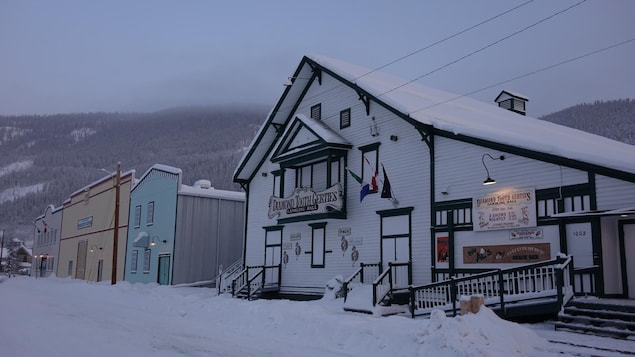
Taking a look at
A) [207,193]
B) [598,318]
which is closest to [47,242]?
[207,193]

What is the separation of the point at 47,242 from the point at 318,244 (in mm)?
56453

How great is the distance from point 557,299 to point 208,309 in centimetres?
1133

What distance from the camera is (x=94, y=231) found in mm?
51156

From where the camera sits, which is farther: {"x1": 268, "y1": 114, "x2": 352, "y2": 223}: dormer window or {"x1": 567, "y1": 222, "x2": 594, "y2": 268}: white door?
{"x1": 268, "y1": 114, "x2": 352, "y2": 223}: dormer window

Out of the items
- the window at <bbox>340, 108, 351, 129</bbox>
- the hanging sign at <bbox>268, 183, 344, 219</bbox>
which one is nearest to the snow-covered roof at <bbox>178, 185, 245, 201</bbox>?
the hanging sign at <bbox>268, 183, 344, 219</bbox>

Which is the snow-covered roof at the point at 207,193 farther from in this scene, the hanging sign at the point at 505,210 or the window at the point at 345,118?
the hanging sign at the point at 505,210

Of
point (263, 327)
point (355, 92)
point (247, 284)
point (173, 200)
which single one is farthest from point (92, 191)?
point (263, 327)

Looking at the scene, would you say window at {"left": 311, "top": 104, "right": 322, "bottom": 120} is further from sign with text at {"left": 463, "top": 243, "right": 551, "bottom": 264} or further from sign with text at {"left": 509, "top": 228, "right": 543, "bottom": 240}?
sign with text at {"left": 509, "top": 228, "right": 543, "bottom": 240}

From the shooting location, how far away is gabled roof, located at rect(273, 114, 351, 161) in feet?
78.6

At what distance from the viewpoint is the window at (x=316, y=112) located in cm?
2673

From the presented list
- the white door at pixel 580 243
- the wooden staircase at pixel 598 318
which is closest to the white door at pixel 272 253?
the white door at pixel 580 243

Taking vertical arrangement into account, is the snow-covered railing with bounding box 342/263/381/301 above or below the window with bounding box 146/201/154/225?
below

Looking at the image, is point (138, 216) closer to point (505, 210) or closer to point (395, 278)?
point (395, 278)

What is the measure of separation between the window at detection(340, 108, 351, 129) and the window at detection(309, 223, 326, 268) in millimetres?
4468
